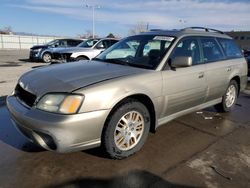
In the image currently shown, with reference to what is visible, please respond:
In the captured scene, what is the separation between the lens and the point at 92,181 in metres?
3.00

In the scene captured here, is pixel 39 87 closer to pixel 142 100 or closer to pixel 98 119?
pixel 98 119

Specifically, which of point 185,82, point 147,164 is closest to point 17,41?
point 185,82

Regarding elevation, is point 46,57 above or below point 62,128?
below

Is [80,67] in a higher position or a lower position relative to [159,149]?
higher

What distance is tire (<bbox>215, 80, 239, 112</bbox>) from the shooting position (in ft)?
18.2

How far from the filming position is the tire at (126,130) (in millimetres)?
3285

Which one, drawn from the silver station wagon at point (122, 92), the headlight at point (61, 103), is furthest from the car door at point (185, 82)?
the headlight at point (61, 103)

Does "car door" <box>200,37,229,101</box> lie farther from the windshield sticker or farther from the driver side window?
the windshield sticker

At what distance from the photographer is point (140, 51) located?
14.8ft

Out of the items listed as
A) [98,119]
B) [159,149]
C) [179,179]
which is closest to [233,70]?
[159,149]

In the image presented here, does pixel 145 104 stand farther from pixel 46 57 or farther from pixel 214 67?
pixel 46 57

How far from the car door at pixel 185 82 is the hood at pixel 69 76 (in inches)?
19.1

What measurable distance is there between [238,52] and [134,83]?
3.45m

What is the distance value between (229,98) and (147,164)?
3065mm
